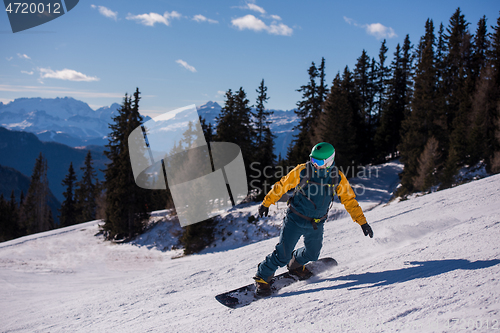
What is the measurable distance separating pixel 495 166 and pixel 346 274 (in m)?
24.1

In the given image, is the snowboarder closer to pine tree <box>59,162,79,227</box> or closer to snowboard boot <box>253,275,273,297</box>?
snowboard boot <box>253,275,273,297</box>

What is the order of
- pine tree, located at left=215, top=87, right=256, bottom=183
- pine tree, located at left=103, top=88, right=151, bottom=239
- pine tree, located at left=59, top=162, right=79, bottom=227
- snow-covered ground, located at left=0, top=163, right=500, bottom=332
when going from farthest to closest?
pine tree, located at left=59, top=162, right=79, bottom=227 → pine tree, located at left=215, top=87, right=256, bottom=183 → pine tree, located at left=103, top=88, right=151, bottom=239 → snow-covered ground, located at left=0, top=163, right=500, bottom=332

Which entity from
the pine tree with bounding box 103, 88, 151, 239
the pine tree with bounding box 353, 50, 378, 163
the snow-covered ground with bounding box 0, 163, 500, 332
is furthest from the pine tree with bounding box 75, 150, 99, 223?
the pine tree with bounding box 353, 50, 378, 163

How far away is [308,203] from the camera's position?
3.70 meters

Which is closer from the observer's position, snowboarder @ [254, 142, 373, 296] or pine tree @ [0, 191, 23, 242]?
snowboarder @ [254, 142, 373, 296]

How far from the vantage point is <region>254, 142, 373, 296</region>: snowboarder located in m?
3.68

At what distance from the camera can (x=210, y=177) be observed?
2325 cm

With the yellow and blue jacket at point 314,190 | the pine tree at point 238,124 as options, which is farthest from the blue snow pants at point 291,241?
the pine tree at point 238,124

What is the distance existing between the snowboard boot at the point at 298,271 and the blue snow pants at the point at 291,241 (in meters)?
0.30

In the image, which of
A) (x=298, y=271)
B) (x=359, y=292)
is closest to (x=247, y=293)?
(x=298, y=271)

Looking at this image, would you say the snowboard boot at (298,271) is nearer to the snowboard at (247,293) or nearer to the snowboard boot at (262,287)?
the snowboard at (247,293)

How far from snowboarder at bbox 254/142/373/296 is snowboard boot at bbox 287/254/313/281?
148mm

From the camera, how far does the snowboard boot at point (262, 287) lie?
12.8 ft

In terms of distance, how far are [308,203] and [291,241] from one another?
63 centimetres
